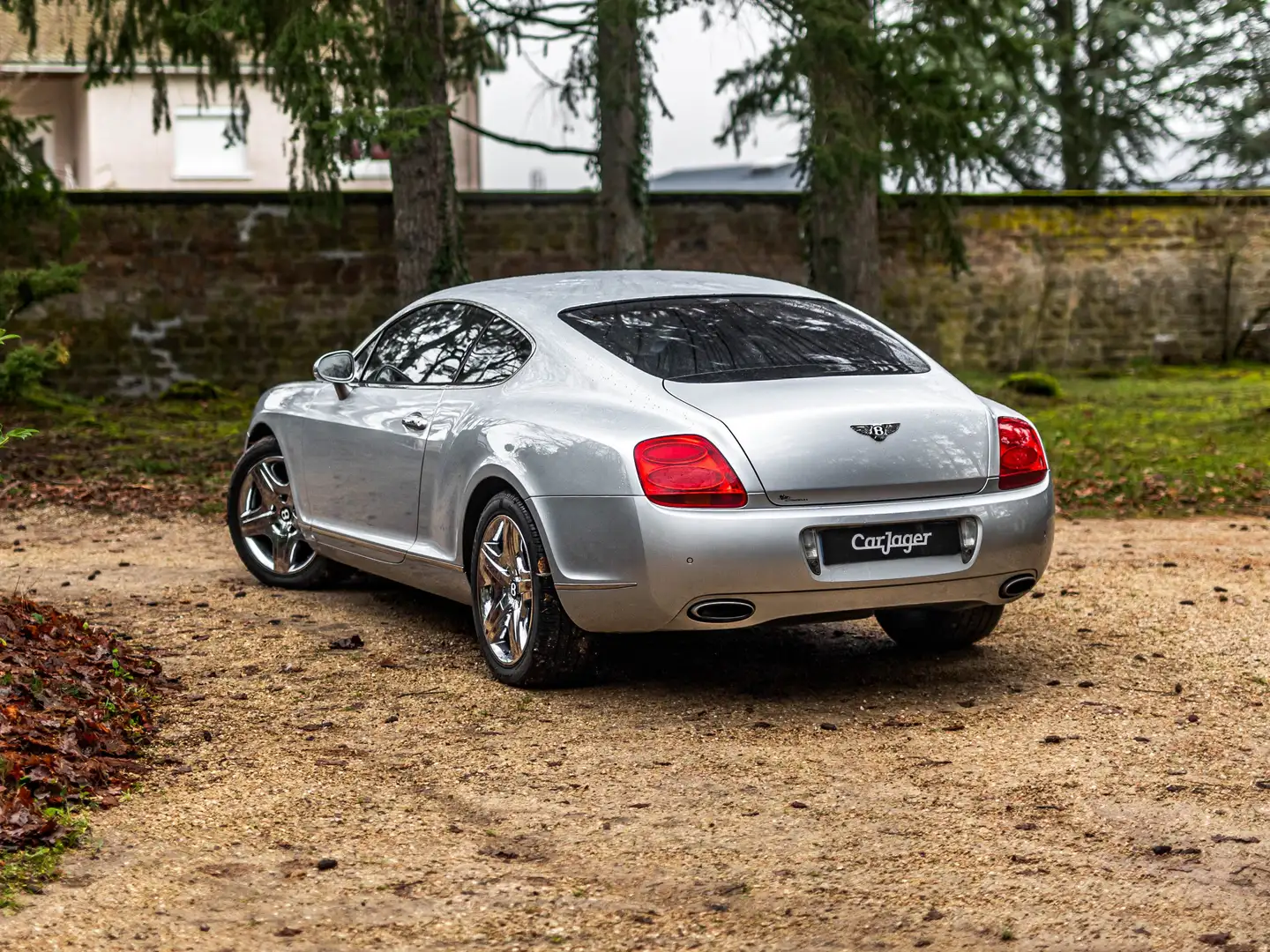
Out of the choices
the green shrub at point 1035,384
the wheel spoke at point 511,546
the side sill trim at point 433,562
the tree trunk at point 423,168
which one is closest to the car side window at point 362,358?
the side sill trim at point 433,562

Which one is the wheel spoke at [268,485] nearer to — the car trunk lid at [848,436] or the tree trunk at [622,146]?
the car trunk lid at [848,436]

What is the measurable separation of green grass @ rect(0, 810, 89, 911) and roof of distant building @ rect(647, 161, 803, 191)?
1126 inches

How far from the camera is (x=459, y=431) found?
21.0ft

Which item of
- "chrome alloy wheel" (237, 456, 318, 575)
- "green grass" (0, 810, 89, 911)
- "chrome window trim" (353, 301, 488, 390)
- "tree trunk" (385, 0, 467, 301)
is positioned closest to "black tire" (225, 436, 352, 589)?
"chrome alloy wheel" (237, 456, 318, 575)

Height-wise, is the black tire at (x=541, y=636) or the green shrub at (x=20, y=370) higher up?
the green shrub at (x=20, y=370)

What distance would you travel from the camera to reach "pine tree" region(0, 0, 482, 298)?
13.6 m

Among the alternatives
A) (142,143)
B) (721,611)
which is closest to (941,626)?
(721,611)

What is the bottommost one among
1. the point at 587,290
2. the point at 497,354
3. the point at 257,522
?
the point at 257,522

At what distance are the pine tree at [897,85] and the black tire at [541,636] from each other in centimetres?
921

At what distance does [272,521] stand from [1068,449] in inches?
329

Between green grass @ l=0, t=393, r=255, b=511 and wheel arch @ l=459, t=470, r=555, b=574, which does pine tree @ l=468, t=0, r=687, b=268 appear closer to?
green grass @ l=0, t=393, r=255, b=511

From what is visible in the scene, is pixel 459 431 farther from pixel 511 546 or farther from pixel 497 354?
pixel 511 546

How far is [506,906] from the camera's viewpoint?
3914mm

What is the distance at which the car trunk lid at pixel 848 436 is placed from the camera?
5520 mm
